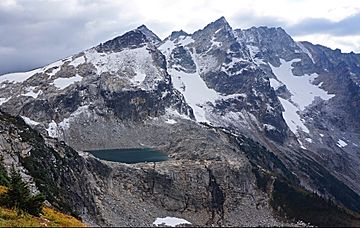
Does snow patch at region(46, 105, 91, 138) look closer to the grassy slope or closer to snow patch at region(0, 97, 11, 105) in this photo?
snow patch at region(0, 97, 11, 105)

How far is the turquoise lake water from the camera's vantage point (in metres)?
134

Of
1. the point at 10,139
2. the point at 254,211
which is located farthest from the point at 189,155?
the point at 10,139

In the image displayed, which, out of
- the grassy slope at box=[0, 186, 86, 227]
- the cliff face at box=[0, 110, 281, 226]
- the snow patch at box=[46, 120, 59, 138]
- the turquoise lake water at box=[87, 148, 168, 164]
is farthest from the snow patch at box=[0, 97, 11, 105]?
the grassy slope at box=[0, 186, 86, 227]

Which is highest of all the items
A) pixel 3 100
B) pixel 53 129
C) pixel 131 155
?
pixel 3 100

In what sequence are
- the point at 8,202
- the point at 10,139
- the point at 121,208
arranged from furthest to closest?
1. the point at 121,208
2. the point at 10,139
3. the point at 8,202

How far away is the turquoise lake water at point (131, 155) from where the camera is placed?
133887 millimetres

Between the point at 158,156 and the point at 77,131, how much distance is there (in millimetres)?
43993

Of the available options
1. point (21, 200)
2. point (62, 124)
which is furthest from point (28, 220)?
point (62, 124)

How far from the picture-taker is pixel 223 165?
125688 millimetres

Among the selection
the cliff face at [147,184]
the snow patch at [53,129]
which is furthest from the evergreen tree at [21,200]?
the snow patch at [53,129]

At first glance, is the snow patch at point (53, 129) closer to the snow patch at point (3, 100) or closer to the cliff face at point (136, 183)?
the snow patch at point (3, 100)

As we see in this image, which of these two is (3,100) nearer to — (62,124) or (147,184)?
(62,124)

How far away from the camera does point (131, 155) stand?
14562 centimetres

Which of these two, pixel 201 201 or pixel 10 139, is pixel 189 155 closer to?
pixel 201 201
